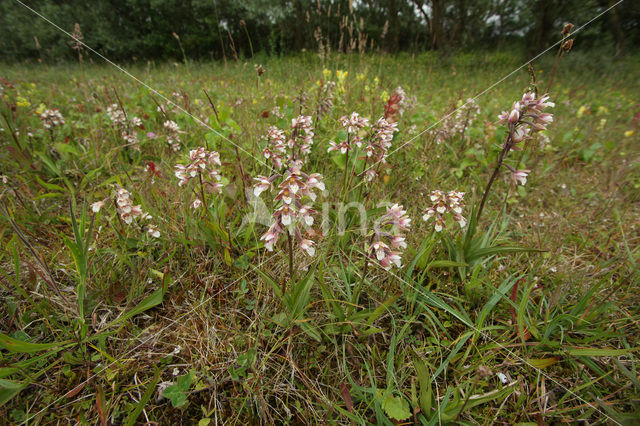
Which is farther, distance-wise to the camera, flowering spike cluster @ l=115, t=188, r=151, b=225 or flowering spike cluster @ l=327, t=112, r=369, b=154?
flowering spike cluster @ l=327, t=112, r=369, b=154

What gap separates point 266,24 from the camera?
14.8 m

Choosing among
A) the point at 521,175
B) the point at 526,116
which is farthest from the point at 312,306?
the point at 526,116

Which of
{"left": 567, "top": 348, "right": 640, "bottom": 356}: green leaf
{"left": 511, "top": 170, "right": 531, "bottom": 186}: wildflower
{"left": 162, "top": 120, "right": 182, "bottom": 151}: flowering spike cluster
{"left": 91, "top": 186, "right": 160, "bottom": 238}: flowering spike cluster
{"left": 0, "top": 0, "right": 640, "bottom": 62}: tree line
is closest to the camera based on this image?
{"left": 567, "top": 348, "right": 640, "bottom": 356}: green leaf

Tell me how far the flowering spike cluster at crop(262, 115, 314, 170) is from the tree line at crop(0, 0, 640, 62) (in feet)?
39.0

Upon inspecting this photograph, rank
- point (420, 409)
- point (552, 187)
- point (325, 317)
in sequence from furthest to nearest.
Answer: point (552, 187)
point (325, 317)
point (420, 409)

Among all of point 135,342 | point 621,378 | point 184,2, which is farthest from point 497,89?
point 184,2

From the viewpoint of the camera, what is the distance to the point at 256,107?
4.11 metres

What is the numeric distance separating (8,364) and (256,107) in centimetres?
364

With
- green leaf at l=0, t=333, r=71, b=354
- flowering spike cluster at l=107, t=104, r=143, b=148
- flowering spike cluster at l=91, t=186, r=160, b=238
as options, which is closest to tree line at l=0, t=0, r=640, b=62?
flowering spike cluster at l=107, t=104, r=143, b=148

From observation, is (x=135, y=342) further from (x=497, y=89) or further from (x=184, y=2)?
(x=184, y=2)

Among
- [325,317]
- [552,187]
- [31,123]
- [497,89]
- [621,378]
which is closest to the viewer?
[621,378]

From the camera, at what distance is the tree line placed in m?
14.0

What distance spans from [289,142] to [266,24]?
52.3ft

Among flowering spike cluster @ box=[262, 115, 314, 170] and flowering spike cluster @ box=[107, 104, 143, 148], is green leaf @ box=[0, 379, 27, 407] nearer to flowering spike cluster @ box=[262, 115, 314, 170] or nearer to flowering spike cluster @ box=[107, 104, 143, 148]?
flowering spike cluster @ box=[262, 115, 314, 170]
